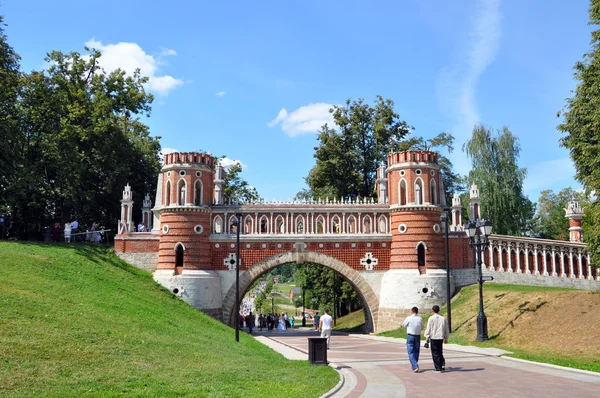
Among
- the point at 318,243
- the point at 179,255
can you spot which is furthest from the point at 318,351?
the point at 179,255

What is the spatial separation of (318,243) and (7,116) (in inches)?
727

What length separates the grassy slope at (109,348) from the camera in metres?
9.79

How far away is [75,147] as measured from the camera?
30734 mm

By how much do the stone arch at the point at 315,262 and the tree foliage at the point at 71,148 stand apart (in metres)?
11.2

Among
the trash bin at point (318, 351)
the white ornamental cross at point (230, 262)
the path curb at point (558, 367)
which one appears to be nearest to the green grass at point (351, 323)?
the white ornamental cross at point (230, 262)

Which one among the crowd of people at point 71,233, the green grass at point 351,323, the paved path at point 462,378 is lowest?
the green grass at point 351,323

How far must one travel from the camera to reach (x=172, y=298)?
2603cm

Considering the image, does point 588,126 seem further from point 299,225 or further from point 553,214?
point 553,214

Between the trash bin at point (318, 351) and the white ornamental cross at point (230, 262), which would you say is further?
the white ornamental cross at point (230, 262)

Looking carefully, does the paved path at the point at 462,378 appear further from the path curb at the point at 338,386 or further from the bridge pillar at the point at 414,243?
the bridge pillar at the point at 414,243

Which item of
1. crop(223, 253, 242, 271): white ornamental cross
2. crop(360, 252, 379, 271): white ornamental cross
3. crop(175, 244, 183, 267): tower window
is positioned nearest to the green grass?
crop(360, 252, 379, 271): white ornamental cross

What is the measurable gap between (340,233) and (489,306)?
28.4ft

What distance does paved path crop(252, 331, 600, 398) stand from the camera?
10.1m

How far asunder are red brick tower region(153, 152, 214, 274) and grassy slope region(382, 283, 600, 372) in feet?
36.5
